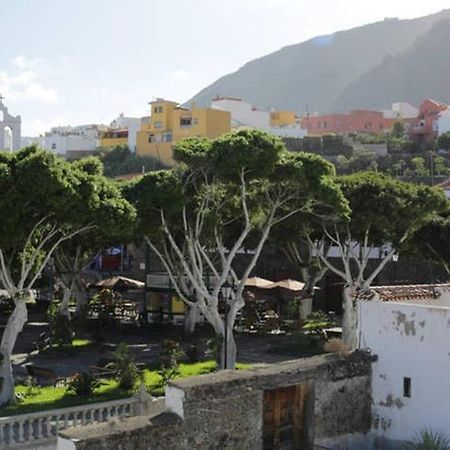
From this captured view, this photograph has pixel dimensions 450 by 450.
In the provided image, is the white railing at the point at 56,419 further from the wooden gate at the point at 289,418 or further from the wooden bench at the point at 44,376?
the wooden bench at the point at 44,376

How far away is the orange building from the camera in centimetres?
11476

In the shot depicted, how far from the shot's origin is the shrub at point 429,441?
15.2m

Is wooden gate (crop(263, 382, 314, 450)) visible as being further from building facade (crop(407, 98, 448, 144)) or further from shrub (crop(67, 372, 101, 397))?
building facade (crop(407, 98, 448, 144))

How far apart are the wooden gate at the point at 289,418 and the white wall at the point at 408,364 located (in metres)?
1.95

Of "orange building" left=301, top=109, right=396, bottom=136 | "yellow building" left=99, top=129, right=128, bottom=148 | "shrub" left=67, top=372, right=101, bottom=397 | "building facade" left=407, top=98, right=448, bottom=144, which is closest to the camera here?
"shrub" left=67, top=372, right=101, bottom=397

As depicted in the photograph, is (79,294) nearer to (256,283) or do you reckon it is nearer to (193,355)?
(256,283)

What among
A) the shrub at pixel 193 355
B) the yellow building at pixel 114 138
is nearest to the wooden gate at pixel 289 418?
the shrub at pixel 193 355

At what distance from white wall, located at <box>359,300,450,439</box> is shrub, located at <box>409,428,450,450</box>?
0.17m

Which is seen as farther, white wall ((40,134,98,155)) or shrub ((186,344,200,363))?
white wall ((40,134,98,155))

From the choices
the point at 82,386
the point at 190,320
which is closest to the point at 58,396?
the point at 82,386

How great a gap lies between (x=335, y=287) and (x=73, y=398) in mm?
23348

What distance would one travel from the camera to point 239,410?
575 inches

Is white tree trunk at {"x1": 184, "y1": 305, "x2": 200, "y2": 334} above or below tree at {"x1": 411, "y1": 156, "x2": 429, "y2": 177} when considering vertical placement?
below

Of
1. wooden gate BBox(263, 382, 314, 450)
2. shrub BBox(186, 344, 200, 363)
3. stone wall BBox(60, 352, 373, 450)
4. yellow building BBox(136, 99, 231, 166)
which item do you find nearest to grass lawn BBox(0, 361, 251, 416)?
shrub BBox(186, 344, 200, 363)
